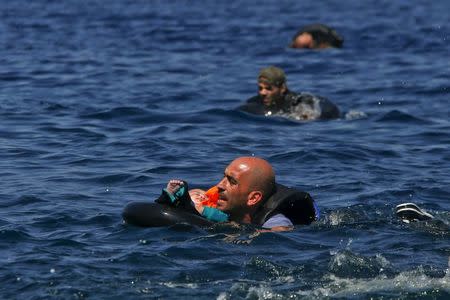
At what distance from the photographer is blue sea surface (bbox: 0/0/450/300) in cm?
1091

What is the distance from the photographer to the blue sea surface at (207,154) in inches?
429

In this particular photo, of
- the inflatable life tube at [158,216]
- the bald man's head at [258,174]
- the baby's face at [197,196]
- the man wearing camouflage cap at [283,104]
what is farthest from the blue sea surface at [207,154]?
the baby's face at [197,196]

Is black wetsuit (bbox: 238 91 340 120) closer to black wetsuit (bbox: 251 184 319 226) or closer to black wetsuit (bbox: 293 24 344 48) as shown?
black wetsuit (bbox: 251 184 319 226)

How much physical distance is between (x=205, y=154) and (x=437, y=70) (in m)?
10.5

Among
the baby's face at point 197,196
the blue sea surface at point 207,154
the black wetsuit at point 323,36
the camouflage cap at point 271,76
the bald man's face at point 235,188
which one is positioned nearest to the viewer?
the blue sea surface at point 207,154

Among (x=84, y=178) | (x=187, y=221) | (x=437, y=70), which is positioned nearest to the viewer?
(x=187, y=221)

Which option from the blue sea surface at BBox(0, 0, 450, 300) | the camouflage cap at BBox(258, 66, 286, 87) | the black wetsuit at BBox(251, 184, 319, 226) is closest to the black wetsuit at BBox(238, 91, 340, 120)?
the blue sea surface at BBox(0, 0, 450, 300)

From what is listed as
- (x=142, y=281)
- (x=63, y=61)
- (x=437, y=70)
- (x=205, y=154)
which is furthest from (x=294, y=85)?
(x=142, y=281)

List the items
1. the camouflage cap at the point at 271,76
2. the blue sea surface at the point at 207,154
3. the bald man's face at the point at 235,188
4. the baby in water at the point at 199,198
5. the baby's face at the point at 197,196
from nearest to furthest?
1. the blue sea surface at the point at 207,154
2. the baby in water at the point at 199,198
3. the bald man's face at the point at 235,188
4. the baby's face at the point at 197,196
5. the camouflage cap at the point at 271,76

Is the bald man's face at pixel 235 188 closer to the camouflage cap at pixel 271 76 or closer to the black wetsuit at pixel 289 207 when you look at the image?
the black wetsuit at pixel 289 207

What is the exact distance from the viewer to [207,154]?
17.1 metres

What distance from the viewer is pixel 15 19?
34.9m

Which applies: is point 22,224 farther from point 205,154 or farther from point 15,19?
point 15,19

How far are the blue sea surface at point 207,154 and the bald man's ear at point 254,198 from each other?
31cm
